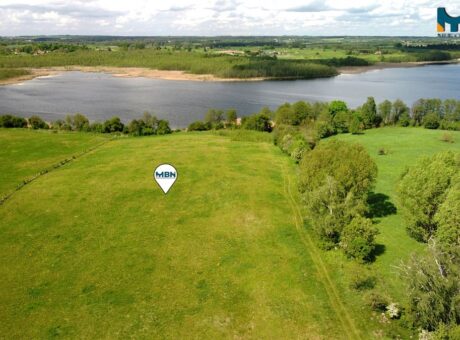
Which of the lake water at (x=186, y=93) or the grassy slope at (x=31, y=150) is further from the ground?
the lake water at (x=186, y=93)

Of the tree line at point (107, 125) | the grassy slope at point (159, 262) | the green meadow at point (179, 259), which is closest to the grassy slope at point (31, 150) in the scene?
the green meadow at point (179, 259)

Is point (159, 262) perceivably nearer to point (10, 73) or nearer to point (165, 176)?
point (165, 176)

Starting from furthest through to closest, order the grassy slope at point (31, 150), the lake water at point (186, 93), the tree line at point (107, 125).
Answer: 1. the lake water at point (186, 93)
2. the tree line at point (107, 125)
3. the grassy slope at point (31, 150)

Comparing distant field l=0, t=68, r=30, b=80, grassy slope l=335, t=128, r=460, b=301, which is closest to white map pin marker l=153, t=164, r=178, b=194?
grassy slope l=335, t=128, r=460, b=301

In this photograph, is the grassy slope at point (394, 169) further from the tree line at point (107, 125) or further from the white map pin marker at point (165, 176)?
the tree line at point (107, 125)

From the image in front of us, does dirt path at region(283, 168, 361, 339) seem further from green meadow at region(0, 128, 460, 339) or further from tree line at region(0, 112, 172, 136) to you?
tree line at region(0, 112, 172, 136)

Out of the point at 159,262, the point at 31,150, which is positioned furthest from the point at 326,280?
the point at 31,150
